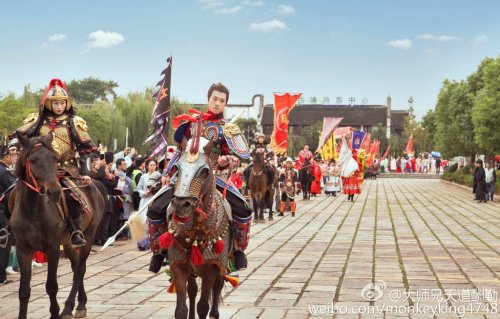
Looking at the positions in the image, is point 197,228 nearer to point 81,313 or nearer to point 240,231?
point 240,231

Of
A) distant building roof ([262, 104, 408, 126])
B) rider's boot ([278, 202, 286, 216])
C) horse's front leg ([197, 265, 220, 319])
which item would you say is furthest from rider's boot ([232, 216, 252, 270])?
distant building roof ([262, 104, 408, 126])

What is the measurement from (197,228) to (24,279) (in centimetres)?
213

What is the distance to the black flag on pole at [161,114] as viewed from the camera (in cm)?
1529

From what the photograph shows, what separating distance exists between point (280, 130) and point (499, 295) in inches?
754

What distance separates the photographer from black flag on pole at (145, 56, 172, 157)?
15.3m

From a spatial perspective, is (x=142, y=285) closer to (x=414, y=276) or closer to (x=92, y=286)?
(x=92, y=286)

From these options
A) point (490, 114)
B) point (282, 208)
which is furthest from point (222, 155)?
point (490, 114)

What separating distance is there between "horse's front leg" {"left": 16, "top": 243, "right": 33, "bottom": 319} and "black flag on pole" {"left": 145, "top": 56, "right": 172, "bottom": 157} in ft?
24.2

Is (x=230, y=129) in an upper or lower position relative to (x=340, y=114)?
lower

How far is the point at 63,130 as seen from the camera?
844 cm

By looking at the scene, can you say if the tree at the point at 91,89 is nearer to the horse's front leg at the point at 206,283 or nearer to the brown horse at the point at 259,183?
the brown horse at the point at 259,183

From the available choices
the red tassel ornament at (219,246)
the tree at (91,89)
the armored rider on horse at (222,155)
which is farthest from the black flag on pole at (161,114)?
the tree at (91,89)

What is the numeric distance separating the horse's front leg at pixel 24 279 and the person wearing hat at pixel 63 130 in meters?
0.61

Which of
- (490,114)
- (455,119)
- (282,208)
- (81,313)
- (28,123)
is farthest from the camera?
(455,119)
